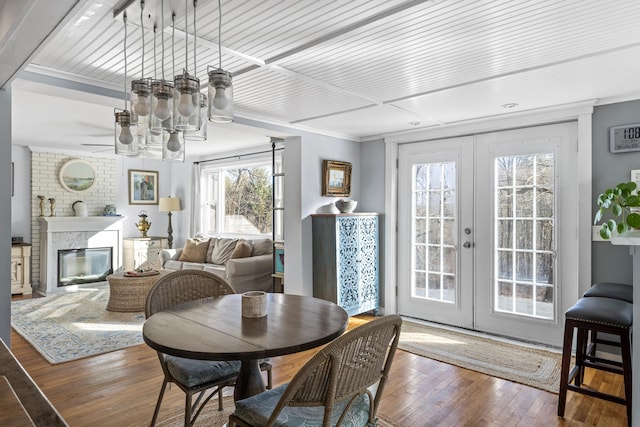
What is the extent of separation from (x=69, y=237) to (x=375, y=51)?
6323 millimetres

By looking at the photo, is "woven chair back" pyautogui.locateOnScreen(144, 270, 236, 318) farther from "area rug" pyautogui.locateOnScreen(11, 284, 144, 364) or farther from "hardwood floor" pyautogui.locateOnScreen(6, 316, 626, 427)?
"area rug" pyautogui.locateOnScreen(11, 284, 144, 364)

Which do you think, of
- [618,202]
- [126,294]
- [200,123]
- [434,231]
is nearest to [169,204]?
[126,294]

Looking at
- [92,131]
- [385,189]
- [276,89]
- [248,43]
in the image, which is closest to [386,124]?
[385,189]

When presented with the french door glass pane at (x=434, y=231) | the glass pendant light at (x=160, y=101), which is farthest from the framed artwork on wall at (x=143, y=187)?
the glass pendant light at (x=160, y=101)

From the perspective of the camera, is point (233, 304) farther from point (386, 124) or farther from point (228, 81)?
point (386, 124)

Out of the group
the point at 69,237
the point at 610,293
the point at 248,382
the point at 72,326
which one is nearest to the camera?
the point at 248,382

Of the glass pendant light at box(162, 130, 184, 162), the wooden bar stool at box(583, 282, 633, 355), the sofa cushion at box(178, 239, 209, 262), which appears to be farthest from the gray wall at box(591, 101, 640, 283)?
the sofa cushion at box(178, 239, 209, 262)

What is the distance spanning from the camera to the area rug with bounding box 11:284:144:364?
12.2 feet

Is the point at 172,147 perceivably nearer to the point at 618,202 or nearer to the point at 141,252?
the point at 618,202

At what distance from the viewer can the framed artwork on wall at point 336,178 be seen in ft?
15.3

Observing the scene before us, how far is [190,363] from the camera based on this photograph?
2.04 m

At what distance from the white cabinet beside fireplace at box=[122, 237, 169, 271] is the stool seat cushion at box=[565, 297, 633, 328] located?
253 inches

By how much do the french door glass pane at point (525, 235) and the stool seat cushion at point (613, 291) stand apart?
681 millimetres

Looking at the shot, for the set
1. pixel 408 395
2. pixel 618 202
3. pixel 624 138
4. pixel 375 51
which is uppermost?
pixel 375 51
